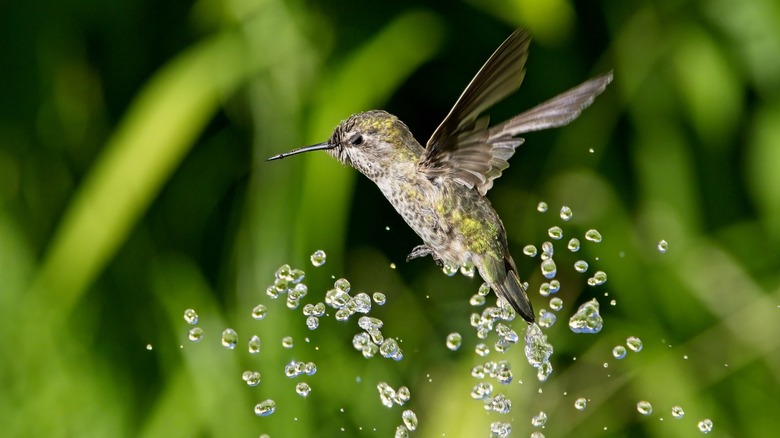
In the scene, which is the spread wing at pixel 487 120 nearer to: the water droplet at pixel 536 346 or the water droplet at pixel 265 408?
the water droplet at pixel 536 346

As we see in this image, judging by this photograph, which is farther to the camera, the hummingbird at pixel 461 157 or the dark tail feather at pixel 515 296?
the dark tail feather at pixel 515 296

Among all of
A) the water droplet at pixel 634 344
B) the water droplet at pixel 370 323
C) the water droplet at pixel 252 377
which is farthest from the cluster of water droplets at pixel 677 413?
the water droplet at pixel 252 377

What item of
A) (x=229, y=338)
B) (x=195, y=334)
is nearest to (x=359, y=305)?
(x=229, y=338)

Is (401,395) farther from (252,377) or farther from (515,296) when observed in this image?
(515,296)

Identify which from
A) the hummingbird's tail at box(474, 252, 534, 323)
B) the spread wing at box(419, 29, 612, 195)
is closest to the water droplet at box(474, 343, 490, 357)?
the hummingbird's tail at box(474, 252, 534, 323)

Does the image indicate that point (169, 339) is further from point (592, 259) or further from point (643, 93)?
point (643, 93)

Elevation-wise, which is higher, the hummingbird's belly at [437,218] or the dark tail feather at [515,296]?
the hummingbird's belly at [437,218]

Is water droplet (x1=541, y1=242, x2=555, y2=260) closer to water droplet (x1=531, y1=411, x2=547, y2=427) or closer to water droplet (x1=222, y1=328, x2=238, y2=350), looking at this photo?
water droplet (x1=531, y1=411, x2=547, y2=427)
